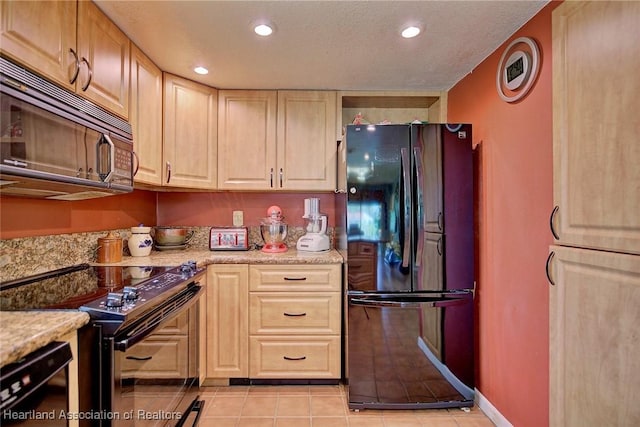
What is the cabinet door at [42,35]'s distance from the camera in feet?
3.48

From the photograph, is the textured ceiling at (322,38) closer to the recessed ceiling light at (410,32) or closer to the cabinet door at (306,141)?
the recessed ceiling light at (410,32)

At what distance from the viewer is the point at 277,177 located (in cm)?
250

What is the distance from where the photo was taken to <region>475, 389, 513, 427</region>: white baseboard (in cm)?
176

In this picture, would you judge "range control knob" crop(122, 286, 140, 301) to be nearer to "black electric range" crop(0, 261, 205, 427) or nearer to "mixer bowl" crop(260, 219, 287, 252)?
"black electric range" crop(0, 261, 205, 427)

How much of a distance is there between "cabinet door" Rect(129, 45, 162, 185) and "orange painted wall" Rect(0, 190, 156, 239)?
1.15 feet

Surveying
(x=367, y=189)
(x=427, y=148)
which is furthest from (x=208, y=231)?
(x=427, y=148)

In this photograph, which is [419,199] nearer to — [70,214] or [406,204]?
[406,204]

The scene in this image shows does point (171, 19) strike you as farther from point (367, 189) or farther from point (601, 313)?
point (601, 313)

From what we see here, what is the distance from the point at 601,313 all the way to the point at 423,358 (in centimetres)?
103

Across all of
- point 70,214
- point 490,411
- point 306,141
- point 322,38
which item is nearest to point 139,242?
point 70,214

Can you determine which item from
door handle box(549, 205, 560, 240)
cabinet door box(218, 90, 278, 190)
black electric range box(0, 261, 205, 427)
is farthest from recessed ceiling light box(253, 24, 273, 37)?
door handle box(549, 205, 560, 240)

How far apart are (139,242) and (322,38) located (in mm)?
1796

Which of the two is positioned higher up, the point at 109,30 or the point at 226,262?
the point at 109,30

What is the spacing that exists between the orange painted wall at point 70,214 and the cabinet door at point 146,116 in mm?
352
